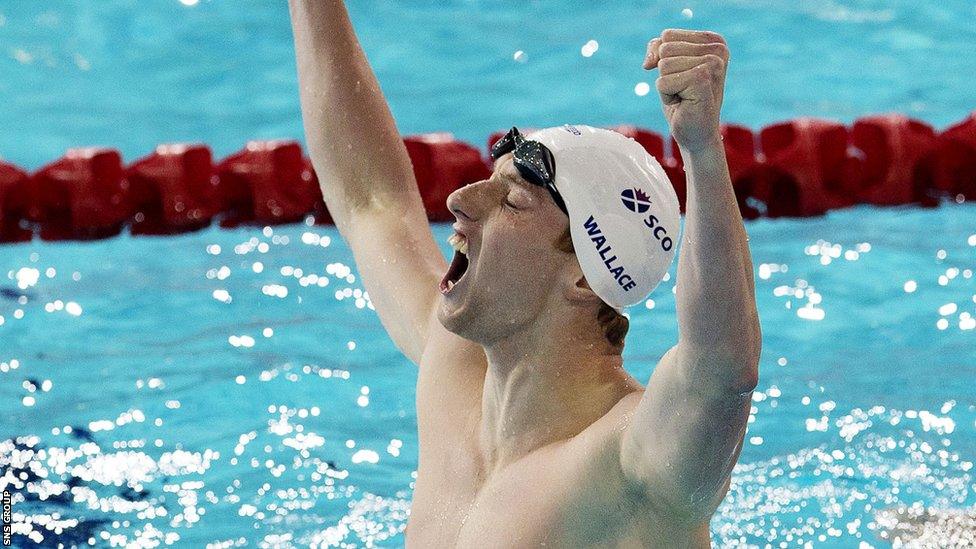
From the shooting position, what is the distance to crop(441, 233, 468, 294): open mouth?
2156 millimetres

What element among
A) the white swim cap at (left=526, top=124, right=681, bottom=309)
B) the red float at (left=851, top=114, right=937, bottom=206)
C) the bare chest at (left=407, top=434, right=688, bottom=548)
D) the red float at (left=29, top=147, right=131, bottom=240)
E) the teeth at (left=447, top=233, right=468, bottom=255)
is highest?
the red float at (left=29, top=147, right=131, bottom=240)

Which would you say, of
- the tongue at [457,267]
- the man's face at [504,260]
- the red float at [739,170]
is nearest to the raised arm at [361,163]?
the tongue at [457,267]

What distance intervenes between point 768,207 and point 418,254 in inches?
130

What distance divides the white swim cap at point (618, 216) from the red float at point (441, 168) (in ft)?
11.6

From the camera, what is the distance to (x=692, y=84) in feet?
5.33

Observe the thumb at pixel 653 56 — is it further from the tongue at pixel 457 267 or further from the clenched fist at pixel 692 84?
the tongue at pixel 457 267

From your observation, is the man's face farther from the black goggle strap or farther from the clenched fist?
the clenched fist

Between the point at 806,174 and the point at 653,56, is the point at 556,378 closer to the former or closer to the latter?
the point at 653,56

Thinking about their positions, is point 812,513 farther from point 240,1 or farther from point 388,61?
point 240,1

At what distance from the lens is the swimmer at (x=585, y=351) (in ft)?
5.56

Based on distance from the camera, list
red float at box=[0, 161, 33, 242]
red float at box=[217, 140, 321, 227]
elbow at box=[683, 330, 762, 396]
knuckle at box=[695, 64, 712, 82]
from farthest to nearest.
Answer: red float at box=[217, 140, 321, 227] < red float at box=[0, 161, 33, 242] < elbow at box=[683, 330, 762, 396] < knuckle at box=[695, 64, 712, 82]

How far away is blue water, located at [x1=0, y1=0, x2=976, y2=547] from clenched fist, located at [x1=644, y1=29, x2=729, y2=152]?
200cm

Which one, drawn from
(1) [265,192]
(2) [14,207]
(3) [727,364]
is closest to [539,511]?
(3) [727,364]

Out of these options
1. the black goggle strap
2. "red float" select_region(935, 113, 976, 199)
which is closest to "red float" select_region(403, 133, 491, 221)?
"red float" select_region(935, 113, 976, 199)
